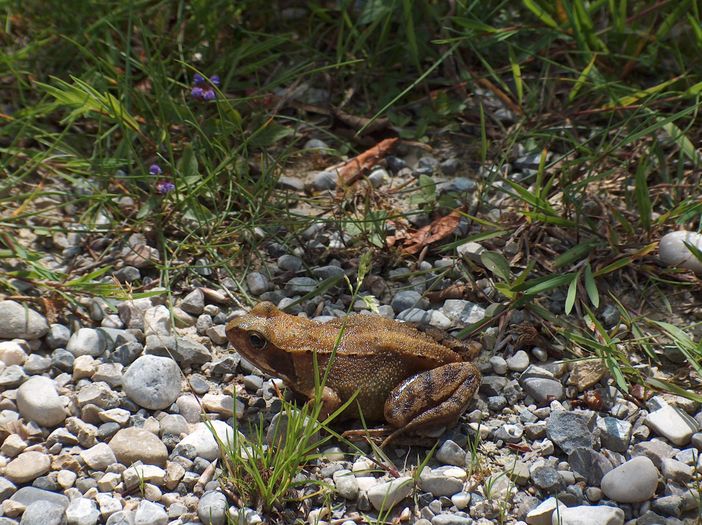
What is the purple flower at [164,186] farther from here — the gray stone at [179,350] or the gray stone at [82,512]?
the gray stone at [82,512]

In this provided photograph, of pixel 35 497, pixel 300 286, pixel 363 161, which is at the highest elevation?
pixel 363 161

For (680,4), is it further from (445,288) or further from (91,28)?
(91,28)

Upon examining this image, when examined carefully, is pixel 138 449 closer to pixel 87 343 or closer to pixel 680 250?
pixel 87 343

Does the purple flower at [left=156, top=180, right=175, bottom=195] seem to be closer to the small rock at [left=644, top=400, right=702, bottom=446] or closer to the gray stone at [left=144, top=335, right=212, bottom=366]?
the gray stone at [left=144, top=335, right=212, bottom=366]

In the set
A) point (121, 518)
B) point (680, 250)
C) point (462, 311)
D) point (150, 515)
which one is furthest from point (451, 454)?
point (680, 250)

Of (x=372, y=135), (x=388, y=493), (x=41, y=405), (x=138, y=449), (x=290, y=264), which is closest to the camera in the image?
(x=388, y=493)

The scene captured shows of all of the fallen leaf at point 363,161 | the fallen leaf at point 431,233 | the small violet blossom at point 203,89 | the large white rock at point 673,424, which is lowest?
the large white rock at point 673,424

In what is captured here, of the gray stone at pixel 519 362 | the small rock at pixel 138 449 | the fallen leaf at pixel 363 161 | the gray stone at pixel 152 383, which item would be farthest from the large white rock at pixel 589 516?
the fallen leaf at pixel 363 161

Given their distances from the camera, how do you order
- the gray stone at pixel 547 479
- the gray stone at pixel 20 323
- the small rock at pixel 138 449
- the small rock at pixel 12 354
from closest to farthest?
the gray stone at pixel 547 479 < the small rock at pixel 138 449 < the small rock at pixel 12 354 < the gray stone at pixel 20 323
